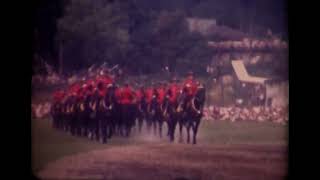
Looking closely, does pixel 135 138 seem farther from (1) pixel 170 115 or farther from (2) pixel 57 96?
(2) pixel 57 96

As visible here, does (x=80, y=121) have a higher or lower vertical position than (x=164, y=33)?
lower

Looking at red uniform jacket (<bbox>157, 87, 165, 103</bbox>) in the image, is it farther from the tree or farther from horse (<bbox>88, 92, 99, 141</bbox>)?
horse (<bbox>88, 92, 99, 141</bbox>)

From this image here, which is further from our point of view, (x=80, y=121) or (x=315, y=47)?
(x=80, y=121)

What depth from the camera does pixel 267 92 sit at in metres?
4.15

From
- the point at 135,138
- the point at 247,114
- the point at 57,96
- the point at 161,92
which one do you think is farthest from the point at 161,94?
the point at 57,96

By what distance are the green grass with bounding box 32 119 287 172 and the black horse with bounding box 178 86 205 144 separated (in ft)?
0.18

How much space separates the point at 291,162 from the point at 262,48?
2.76 ft

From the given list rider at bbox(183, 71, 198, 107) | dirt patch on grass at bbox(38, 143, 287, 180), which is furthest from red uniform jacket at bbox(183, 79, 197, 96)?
dirt patch on grass at bbox(38, 143, 287, 180)

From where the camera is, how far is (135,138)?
4.24 metres

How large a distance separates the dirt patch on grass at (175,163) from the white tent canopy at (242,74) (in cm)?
48

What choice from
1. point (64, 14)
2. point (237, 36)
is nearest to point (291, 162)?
point (237, 36)

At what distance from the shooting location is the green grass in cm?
414

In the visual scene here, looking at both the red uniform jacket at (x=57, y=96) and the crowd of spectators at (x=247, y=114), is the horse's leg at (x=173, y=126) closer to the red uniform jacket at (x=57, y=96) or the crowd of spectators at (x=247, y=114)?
the crowd of spectators at (x=247, y=114)

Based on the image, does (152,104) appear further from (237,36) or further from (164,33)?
(237,36)
